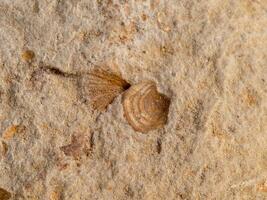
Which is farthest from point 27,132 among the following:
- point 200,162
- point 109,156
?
point 200,162

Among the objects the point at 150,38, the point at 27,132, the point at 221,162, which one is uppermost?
the point at 150,38

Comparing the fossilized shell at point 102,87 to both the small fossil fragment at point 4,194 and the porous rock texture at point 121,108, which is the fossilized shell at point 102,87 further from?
the small fossil fragment at point 4,194

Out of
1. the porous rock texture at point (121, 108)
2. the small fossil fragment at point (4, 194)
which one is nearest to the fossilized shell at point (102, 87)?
the porous rock texture at point (121, 108)

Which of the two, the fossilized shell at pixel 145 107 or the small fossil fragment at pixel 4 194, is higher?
the fossilized shell at pixel 145 107

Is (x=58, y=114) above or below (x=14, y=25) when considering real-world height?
below

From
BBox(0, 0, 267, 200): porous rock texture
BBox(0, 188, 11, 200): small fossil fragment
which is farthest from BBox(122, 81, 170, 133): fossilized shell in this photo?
BBox(0, 188, 11, 200): small fossil fragment

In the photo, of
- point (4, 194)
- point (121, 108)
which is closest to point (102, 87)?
point (121, 108)

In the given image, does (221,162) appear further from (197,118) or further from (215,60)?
(215,60)

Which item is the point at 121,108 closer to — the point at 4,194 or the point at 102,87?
the point at 102,87
